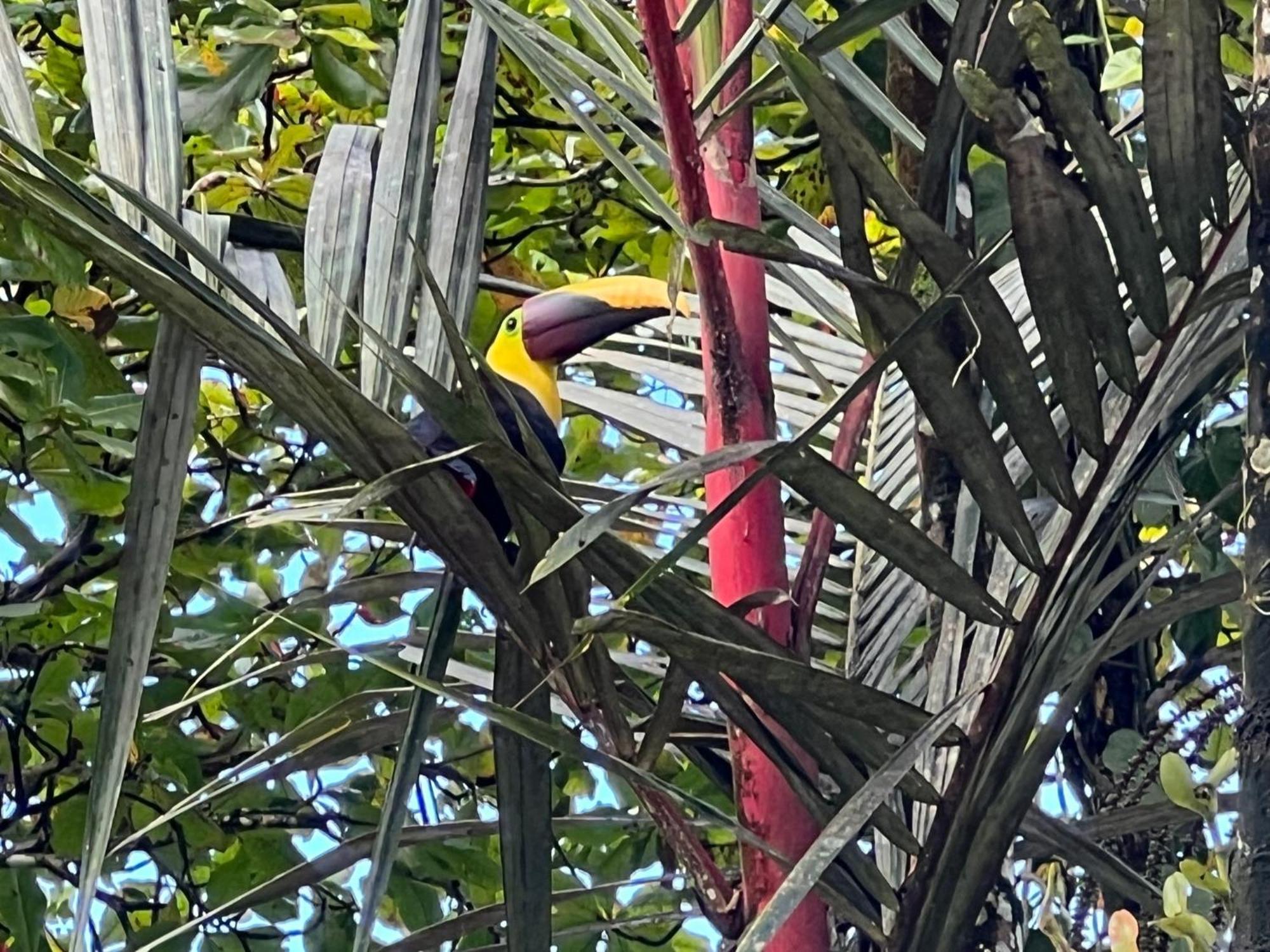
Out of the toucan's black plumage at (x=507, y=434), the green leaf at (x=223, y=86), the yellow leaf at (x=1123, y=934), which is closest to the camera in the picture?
the yellow leaf at (x=1123, y=934)

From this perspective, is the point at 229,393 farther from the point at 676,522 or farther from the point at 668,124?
the point at 668,124

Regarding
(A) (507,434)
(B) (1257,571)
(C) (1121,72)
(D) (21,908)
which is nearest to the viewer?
(B) (1257,571)

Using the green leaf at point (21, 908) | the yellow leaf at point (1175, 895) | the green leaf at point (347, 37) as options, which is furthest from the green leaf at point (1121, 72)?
the green leaf at point (21, 908)

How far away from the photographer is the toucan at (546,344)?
90 centimetres

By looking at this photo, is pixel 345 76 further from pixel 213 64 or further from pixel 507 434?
pixel 507 434

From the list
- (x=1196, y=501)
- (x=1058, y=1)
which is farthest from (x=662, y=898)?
(x=1058, y=1)

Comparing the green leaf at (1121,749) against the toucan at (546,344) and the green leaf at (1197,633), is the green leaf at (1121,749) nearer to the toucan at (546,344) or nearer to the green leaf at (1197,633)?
the green leaf at (1197,633)

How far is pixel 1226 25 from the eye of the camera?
3.74 feet

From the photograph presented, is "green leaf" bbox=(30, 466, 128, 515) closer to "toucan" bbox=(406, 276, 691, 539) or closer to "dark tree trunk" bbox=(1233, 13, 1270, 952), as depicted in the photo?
"toucan" bbox=(406, 276, 691, 539)

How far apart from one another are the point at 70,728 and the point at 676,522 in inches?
33.4

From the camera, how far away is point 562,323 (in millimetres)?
1058

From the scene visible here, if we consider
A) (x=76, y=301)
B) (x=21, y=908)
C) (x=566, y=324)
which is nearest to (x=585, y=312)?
(x=566, y=324)

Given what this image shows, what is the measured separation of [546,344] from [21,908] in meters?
0.77

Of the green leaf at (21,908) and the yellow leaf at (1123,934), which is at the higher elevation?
the green leaf at (21,908)
